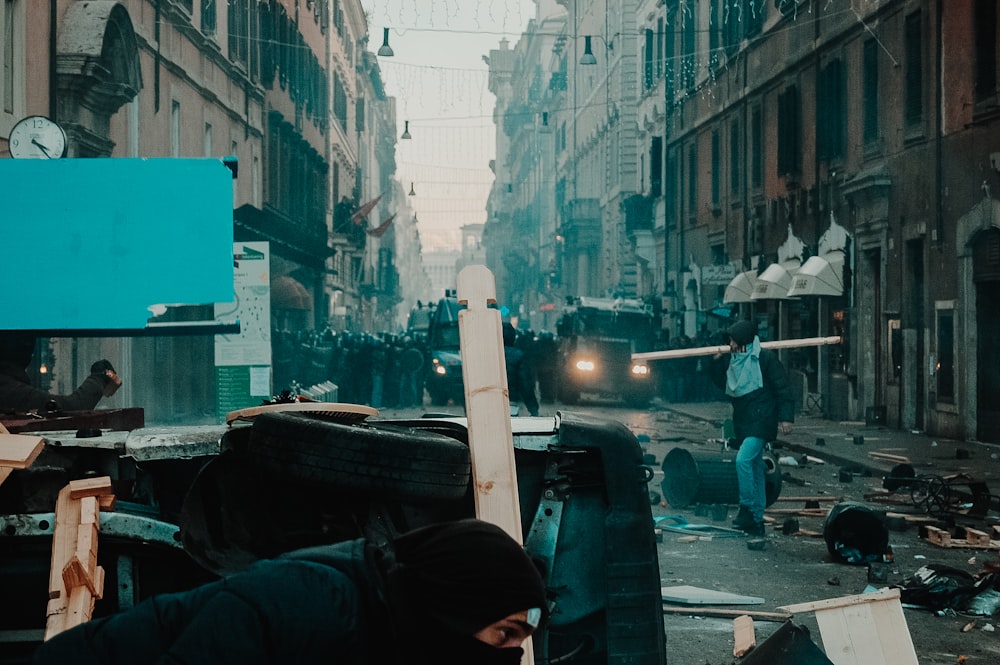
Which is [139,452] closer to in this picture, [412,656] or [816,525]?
[412,656]

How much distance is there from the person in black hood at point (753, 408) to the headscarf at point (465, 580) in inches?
319

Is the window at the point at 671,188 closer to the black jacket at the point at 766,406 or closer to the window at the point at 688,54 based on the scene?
the window at the point at 688,54

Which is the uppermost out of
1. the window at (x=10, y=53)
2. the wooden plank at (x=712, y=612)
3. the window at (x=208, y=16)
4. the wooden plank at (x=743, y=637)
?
the window at (x=208, y=16)

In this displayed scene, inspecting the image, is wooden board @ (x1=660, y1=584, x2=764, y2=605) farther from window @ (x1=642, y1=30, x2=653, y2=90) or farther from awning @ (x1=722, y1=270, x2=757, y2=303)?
window @ (x1=642, y1=30, x2=653, y2=90)

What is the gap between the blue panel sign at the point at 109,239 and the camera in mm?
8414

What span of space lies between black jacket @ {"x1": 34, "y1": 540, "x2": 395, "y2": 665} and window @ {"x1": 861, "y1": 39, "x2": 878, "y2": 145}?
22.1 m

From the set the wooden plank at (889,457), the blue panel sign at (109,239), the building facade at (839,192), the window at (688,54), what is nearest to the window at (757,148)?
the building facade at (839,192)

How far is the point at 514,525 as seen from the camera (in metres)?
4.36

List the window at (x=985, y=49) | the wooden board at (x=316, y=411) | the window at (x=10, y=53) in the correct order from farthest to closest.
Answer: the window at (x=985, y=49) < the window at (x=10, y=53) < the wooden board at (x=316, y=411)

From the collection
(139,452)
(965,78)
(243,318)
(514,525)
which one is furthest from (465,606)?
(965,78)

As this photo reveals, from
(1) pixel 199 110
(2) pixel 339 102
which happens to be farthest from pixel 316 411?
(2) pixel 339 102

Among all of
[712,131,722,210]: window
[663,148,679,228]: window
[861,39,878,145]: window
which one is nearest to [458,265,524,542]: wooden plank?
[861,39,878,145]: window

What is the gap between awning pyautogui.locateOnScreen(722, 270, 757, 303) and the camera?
2995 cm

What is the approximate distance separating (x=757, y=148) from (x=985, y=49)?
493 inches
